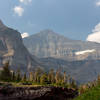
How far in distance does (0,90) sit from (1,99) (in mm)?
2034

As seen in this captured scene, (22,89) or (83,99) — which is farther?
(22,89)

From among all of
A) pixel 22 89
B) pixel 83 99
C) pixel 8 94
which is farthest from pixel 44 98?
pixel 83 99

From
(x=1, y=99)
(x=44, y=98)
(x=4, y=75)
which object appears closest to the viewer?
(x=1, y=99)

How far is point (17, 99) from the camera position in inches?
1404

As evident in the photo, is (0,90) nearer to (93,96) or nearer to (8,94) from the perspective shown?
(8,94)

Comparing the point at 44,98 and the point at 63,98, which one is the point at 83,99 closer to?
the point at 44,98

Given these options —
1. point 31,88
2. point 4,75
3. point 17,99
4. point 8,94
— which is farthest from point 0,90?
point 4,75

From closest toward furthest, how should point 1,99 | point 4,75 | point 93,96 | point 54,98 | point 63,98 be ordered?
1. point 93,96
2. point 1,99
3. point 54,98
4. point 63,98
5. point 4,75

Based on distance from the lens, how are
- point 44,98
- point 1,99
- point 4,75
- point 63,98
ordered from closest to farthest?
point 1,99
point 44,98
point 63,98
point 4,75

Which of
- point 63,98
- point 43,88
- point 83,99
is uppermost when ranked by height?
point 83,99

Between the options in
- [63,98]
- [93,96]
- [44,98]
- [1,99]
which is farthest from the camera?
[63,98]

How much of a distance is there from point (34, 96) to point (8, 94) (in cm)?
602

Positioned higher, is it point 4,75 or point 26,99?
point 4,75

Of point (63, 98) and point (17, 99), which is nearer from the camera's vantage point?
point (17, 99)
